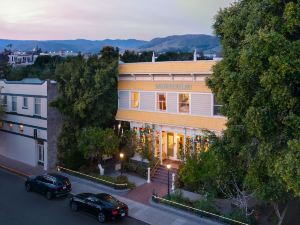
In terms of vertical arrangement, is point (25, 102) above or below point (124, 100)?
below

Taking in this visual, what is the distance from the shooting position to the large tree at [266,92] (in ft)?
40.4

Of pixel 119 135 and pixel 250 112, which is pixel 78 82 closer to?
pixel 119 135

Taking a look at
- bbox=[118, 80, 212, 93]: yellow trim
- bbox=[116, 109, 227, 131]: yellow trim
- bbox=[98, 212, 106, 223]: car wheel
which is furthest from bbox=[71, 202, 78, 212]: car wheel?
bbox=[118, 80, 212, 93]: yellow trim

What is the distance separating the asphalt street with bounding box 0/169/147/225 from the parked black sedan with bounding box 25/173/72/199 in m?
0.44

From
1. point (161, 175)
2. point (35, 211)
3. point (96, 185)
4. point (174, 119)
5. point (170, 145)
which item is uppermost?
point (174, 119)

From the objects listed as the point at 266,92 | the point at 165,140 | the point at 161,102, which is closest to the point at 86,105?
the point at 161,102

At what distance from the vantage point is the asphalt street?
68.0ft

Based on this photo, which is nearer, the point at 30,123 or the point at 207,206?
the point at 207,206

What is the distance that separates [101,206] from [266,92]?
11533 mm

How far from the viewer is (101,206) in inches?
810

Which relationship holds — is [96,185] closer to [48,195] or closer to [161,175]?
[48,195]

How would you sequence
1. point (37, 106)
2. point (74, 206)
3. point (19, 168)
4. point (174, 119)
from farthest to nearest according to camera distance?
point (19, 168) < point (37, 106) < point (174, 119) < point (74, 206)

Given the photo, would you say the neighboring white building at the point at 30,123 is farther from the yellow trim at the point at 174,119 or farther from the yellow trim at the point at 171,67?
the yellow trim at the point at 171,67

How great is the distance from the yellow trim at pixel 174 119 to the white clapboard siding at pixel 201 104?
36 cm
